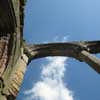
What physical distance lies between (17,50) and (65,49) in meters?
2.29

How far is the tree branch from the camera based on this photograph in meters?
9.67

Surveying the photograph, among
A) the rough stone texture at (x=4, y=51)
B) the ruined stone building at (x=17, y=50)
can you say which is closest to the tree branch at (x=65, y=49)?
the ruined stone building at (x=17, y=50)

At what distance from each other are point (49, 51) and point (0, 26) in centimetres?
257

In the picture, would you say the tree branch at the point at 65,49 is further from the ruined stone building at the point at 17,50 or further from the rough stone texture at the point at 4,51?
the rough stone texture at the point at 4,51

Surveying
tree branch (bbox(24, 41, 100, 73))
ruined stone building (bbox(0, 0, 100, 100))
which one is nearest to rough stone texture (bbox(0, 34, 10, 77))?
ruined stone building (bbox(0, 0, 100, 100))

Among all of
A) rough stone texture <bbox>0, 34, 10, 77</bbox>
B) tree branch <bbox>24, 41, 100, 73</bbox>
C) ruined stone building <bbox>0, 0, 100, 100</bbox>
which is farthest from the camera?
tree branch <bbox>24, 41, 100, 73</bbox>

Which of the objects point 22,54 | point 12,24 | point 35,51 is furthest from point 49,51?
point 12,24

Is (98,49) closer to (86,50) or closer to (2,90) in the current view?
(86,50)

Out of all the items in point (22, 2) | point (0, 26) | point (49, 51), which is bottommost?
point (49, 51)

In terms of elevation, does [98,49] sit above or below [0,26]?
below

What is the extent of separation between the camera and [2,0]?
7469 mm

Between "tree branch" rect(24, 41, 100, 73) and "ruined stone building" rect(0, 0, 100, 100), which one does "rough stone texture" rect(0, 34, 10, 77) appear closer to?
"ruined stone building" rect(0, 0, 100, 100)

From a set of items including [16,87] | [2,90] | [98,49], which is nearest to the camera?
[2,90]

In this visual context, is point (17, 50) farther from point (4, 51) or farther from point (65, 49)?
point (65, 49)
